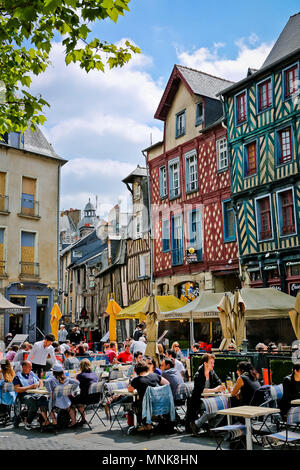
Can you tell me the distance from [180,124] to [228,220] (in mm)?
6276

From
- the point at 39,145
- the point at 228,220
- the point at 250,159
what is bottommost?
the point at 228,220

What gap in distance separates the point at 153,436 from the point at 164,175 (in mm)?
19503

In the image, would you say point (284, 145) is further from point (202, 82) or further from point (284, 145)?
point (202, 82)

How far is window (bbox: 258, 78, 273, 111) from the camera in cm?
1984

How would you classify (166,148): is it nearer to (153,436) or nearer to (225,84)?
(225,84)

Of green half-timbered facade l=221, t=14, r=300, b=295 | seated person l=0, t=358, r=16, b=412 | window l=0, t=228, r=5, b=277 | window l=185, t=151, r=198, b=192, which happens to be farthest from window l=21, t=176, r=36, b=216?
seated person l=0, t=358, r=16, b=412

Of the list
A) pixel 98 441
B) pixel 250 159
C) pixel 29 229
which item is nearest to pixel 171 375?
pixel 98 441

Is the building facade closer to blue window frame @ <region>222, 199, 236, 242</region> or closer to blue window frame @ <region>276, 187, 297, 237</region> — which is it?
blue window frame @ <region>222, 199, 236, 242</region>

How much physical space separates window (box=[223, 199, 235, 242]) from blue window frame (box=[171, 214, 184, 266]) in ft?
10.4

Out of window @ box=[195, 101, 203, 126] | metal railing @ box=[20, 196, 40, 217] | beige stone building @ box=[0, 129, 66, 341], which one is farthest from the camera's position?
metal railing @ box=[20, 196, 40, 217]

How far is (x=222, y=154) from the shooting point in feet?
73.1

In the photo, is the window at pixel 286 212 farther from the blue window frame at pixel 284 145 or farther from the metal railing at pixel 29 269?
the metal railing at pixel 29 269

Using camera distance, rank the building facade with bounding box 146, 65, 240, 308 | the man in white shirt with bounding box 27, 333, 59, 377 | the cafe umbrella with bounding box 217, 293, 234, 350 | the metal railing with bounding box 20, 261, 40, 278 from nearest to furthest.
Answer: the man in white shirt with bounding box 27, 333, 59, 377, the cafe umbrella with bounding box 217, 293, 234, 350, the building facade with bounding box 146, 65, 240, 308, the metal railing with bounding box 20, 261, 40, 278

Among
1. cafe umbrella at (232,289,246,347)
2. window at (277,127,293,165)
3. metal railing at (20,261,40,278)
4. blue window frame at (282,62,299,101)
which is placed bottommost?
cafe umbrella at (232,289,246,347)
